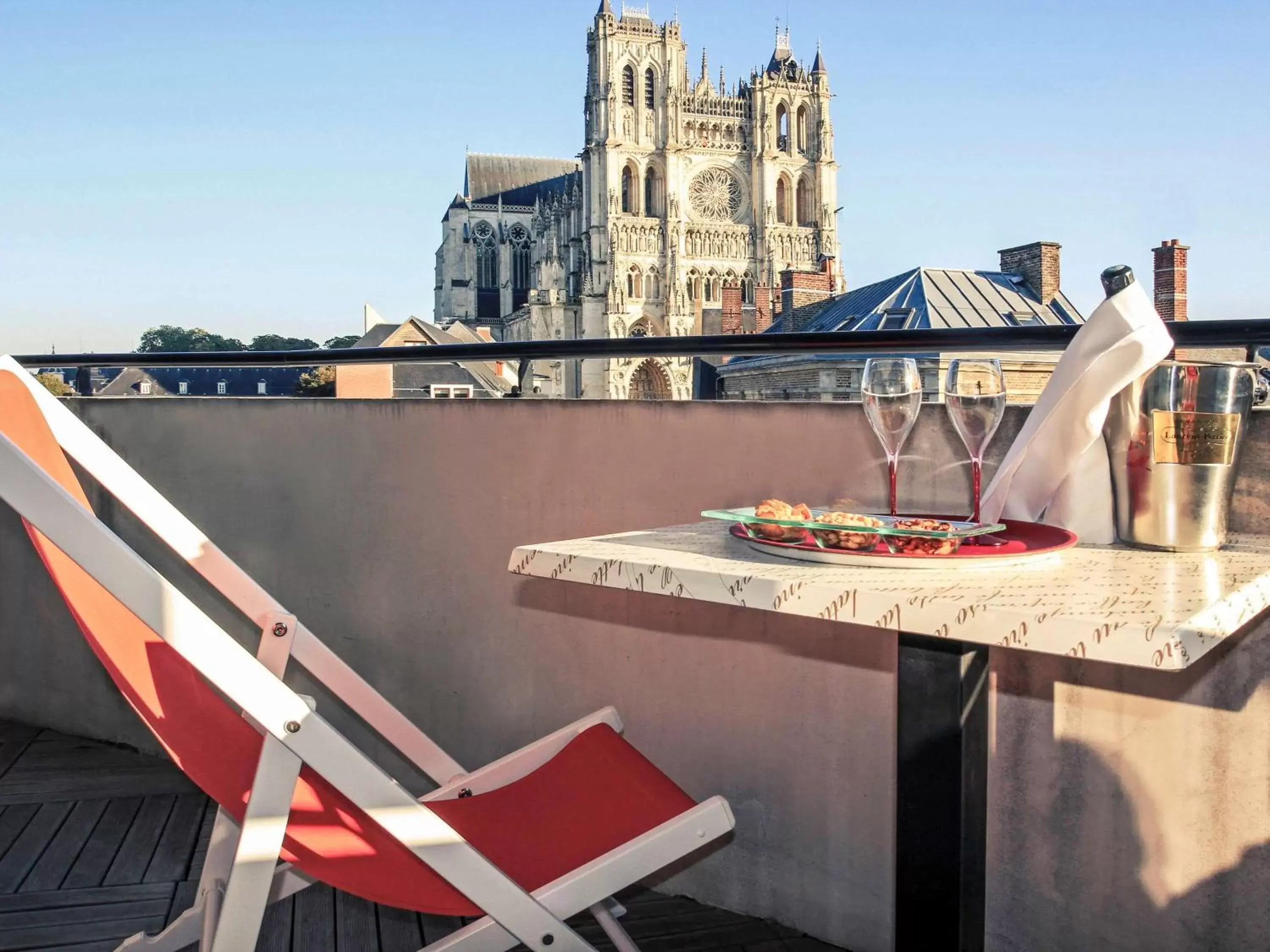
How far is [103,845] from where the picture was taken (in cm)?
216

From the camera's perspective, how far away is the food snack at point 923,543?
0.97 meters

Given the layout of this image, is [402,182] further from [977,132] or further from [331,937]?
[331,937]

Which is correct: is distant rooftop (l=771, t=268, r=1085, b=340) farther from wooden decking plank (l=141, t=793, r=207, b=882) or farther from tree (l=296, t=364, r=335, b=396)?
wooden decking plank (l=141, t=793, r=207, b=882)

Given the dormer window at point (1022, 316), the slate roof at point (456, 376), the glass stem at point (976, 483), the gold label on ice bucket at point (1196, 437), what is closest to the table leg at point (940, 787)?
the glass stem at point (976, 483)

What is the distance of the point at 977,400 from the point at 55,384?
2027 mm

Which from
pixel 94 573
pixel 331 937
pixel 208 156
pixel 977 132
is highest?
pixel 977 132

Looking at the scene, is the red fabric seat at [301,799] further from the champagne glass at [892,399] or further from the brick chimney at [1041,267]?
the brick chimney at [1041,267]

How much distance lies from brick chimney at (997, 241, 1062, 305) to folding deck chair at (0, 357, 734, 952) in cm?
2600

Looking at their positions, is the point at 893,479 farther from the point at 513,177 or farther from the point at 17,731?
the point at 513,177

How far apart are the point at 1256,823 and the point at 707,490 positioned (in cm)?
102

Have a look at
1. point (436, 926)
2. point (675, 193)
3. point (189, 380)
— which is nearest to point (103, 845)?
point (436, 926)

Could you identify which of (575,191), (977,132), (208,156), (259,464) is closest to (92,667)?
(259,464)

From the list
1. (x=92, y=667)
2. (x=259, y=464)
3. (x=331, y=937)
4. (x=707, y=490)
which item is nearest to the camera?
(x=331, y=937)

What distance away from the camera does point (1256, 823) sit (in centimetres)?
142
